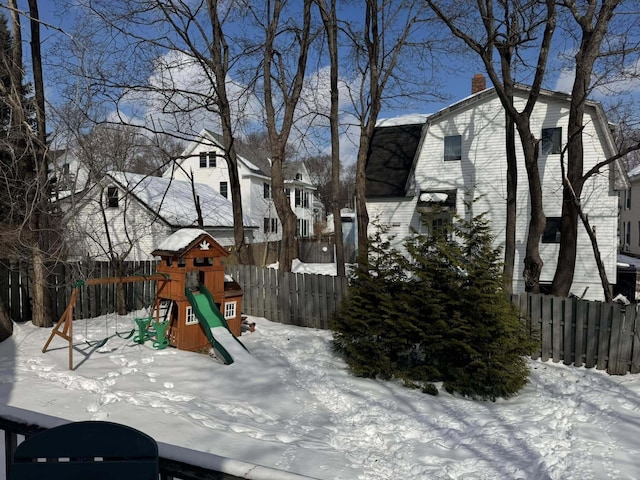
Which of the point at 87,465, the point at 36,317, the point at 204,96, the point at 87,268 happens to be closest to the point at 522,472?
the point at 87,465

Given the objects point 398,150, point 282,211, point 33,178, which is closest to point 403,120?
point 398,150

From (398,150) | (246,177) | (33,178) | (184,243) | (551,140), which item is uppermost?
(246,177)

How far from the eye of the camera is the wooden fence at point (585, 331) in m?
7.98

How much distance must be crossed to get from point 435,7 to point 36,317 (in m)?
11.3

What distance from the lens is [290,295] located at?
454 inches

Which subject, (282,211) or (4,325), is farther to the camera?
(282,211)

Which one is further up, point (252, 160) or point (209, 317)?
point (252, 160)

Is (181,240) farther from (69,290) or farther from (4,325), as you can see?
(69,290)

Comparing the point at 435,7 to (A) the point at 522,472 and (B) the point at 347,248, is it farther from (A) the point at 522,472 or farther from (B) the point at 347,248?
(B) the point at 347,248

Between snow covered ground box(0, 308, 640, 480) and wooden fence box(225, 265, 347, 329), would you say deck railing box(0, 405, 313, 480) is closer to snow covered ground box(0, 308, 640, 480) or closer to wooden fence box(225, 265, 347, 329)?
snow covered ground box(0, 308, 640, 480)

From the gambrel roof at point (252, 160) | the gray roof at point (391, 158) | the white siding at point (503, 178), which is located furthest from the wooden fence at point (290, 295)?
the gambrel roof at point (252, 160)

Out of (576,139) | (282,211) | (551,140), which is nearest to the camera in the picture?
(576,139)

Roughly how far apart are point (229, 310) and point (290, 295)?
243 cm

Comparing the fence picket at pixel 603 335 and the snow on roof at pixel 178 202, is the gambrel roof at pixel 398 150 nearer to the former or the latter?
the snow on roof at pixel 178 202
